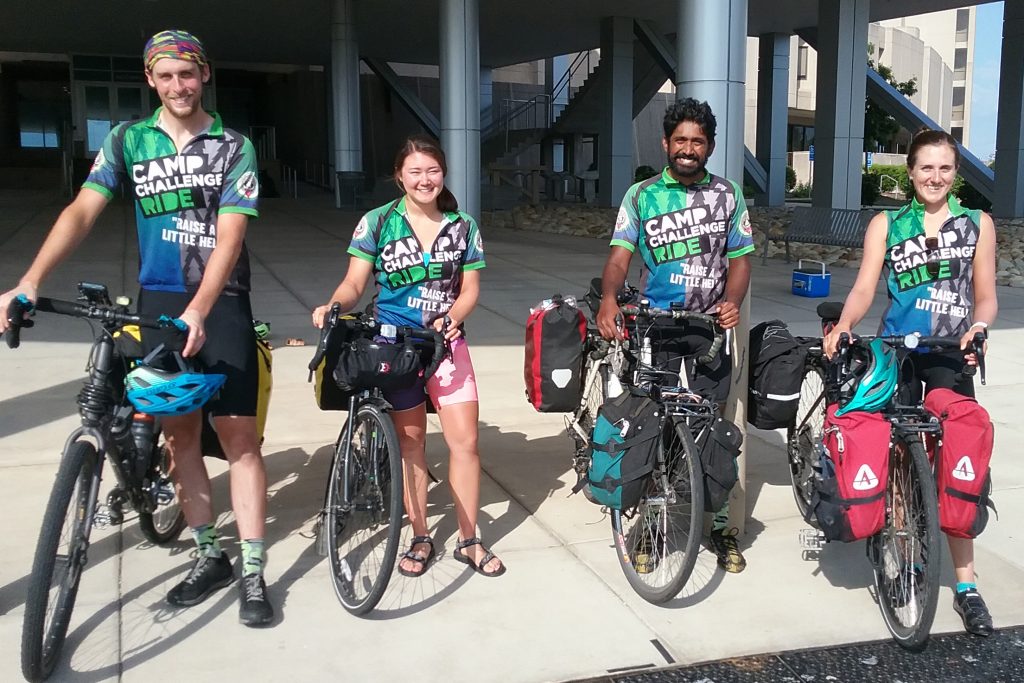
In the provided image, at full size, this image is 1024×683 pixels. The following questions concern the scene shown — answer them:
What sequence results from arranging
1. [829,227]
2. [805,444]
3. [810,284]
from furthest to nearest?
[829,227] → [810,284] → [805,444]

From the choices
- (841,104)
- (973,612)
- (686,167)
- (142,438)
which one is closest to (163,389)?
(142,438)

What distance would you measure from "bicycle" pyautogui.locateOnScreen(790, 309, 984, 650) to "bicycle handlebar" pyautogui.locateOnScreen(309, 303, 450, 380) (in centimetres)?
148

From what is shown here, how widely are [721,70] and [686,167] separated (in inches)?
46.8

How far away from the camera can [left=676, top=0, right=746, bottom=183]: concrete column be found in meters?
4.67

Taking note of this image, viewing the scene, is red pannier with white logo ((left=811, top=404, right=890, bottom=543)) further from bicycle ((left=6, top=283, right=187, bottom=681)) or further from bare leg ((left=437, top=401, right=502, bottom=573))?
bicycle ((left=6, top=283, right=187, bottom=681))

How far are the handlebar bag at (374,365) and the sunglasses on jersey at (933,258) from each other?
195 centimetres

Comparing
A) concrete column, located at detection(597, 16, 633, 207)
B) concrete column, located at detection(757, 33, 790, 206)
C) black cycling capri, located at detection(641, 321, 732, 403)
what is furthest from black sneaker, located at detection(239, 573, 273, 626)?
concrete column, located at detection(757, 33, 790, 206)

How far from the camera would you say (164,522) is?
4.25 meters

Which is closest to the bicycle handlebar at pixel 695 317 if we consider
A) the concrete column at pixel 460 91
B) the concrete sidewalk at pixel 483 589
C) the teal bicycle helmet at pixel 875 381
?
the teal bicycle helmet at pixel 875 381

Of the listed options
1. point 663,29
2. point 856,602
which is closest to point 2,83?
point 663,29

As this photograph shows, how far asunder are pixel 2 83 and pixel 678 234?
46333mm

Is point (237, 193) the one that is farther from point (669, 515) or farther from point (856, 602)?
point (856, 602)

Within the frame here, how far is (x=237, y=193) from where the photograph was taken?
3443 mm

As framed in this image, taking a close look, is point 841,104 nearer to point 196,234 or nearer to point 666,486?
point 666,486
